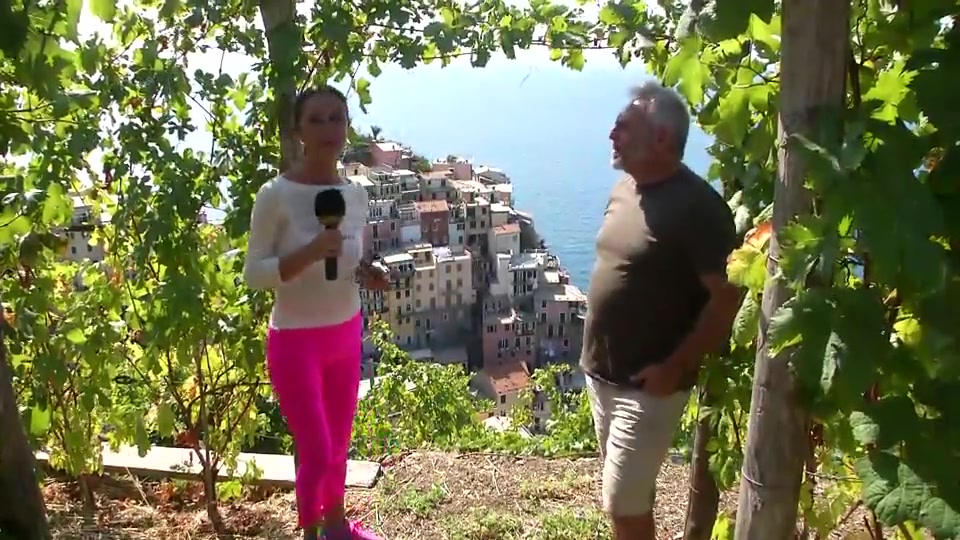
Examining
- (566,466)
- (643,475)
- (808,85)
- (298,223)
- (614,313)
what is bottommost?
(566,466)

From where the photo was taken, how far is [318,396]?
2.62 metres

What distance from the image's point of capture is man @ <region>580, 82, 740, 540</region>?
220 cm

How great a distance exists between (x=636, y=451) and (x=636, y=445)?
15mm

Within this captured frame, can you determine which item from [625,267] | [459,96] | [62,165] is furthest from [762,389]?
[459,96]

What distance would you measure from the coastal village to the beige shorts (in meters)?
2.81

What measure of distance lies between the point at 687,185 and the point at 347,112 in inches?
39.2

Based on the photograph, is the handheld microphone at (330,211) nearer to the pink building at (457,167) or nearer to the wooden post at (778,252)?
the wooden post at (778,252)

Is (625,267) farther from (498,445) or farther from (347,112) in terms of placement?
(498,445)

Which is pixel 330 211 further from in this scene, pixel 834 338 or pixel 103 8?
pixel 834 338

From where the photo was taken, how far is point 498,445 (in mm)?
4094

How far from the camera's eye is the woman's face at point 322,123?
253cm

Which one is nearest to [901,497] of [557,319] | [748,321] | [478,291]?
[748,321]

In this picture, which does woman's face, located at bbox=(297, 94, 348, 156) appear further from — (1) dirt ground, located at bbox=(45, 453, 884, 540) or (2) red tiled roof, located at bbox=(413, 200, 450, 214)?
(2) red tiled roof, located at bbox=(413, 200, 450, 214)

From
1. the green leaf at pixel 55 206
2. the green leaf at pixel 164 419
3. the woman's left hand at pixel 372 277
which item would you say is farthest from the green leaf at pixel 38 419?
the woman's left hand at pixel 372 277
